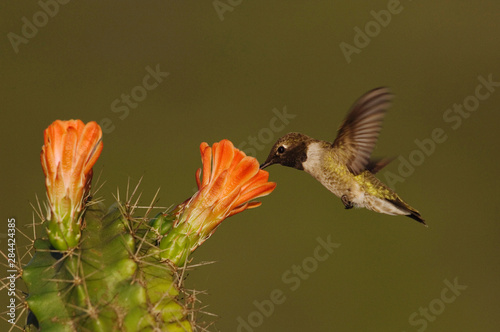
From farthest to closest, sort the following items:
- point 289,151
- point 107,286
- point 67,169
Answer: point 289,151 → point 67,169 → point 107,286

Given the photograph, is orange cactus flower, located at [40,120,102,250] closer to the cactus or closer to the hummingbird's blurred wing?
the cactus

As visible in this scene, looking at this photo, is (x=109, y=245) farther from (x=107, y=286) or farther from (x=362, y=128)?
(x=362, y=128)

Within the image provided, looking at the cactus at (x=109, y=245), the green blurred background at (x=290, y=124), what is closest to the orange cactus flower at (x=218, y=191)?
the cactus at (x=109, y=245)

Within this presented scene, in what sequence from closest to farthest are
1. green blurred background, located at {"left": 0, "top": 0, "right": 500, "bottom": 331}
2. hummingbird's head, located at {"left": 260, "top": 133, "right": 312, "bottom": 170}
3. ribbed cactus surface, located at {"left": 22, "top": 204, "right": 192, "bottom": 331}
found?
ribbed cactus surface, located at {"left": 22, "top": 204, "right": 192, "bottom": 331} → hummingbird's head, located at {"left": 260, "top": 133, "right": 312, "bottom": 170} → green blurred background, located at {"left": 0, "top": 0, "right": 500, "bottom": 331}

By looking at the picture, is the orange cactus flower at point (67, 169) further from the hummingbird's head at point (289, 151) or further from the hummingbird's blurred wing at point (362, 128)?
the hummingbird's blurred wing at point (362, 128)

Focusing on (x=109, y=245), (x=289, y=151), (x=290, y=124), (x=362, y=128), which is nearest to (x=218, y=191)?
(x=109, y=245)

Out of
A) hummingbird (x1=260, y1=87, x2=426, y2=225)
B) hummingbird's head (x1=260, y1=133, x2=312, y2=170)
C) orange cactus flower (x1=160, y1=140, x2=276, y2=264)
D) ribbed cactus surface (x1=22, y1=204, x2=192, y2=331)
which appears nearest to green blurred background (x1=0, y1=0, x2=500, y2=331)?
hummingbird (x1=260, y1=87, x2=426, y2=225)

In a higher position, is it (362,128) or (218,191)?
(362,128)
